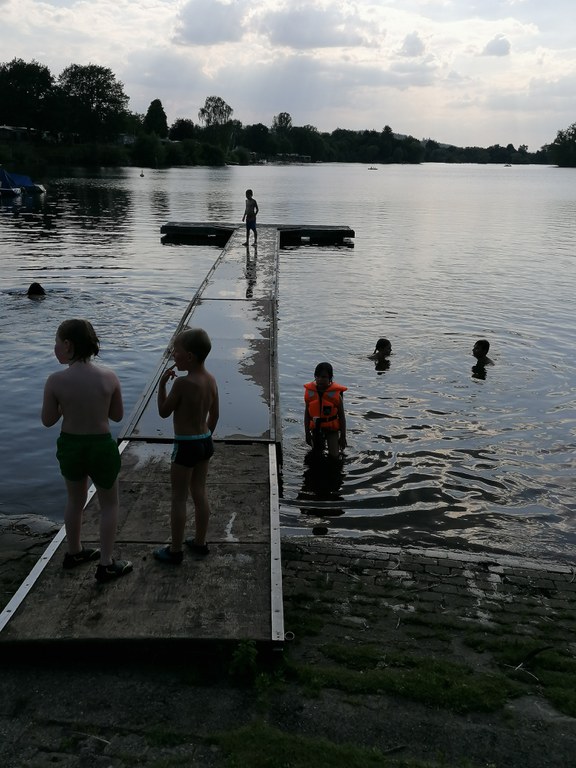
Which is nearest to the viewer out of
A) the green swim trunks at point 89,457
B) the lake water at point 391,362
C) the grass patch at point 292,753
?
the grass patch at point 292,753

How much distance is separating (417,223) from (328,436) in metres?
39.0

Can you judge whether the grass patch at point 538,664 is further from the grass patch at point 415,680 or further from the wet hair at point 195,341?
the wet hair at point 195,341

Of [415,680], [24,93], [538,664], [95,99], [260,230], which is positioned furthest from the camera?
[95,99]

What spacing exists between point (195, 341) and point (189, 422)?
63cm

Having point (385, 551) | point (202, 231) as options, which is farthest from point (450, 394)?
point (202, 231)

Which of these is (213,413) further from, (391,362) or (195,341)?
(391,362)

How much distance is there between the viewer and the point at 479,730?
407cm

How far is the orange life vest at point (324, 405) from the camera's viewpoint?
364 inches

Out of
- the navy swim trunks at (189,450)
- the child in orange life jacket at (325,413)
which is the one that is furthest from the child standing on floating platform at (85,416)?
the child in orange life jacket at (325,413)

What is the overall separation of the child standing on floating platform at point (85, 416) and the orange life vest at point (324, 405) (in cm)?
444

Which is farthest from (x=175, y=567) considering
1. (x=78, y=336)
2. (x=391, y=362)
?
(x=391, y=362)

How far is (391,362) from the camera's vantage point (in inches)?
590

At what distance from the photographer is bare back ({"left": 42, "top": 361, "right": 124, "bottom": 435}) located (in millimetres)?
4910

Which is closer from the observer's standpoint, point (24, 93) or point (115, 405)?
point (115, 405)
